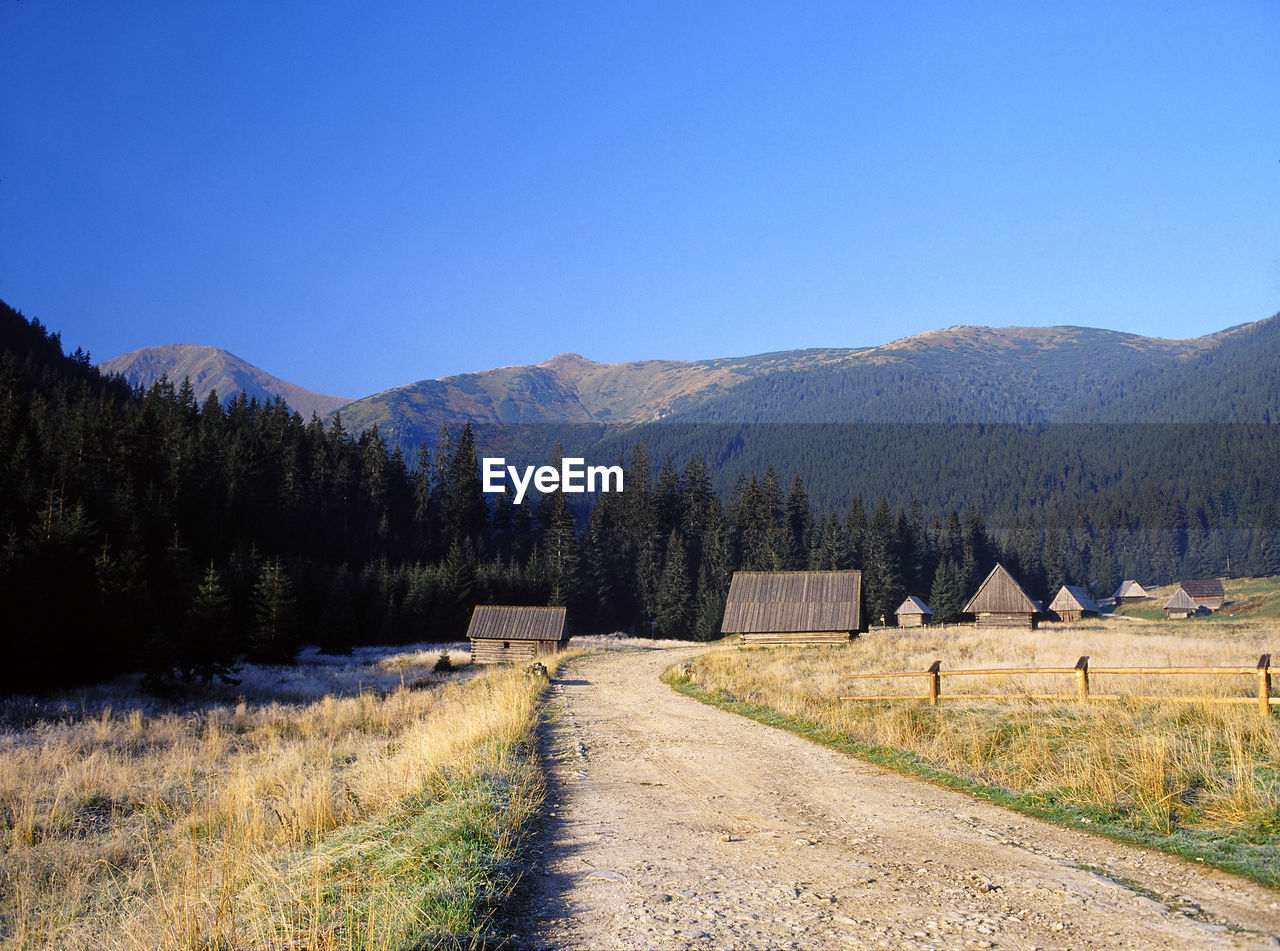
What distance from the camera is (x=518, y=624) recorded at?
5566 cm

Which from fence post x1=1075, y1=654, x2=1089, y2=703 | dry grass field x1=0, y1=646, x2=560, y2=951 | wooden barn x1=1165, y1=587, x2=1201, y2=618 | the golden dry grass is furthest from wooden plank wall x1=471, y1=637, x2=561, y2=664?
wooden barn x1=1165, y1=587, x2=1201, y2=618

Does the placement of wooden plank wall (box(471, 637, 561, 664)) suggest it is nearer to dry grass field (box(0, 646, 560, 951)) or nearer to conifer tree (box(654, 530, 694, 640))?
dry grass field (box(0, 646, 560, 951))

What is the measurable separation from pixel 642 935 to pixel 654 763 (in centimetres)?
855

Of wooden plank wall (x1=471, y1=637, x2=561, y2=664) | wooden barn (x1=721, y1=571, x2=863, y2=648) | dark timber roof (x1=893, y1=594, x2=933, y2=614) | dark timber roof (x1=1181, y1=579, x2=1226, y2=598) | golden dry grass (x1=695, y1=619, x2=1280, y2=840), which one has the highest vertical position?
golden dry grass (x1=695, y1=619, x2=1280, y2=840)

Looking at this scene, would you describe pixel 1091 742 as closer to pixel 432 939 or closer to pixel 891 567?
pixel 432 939

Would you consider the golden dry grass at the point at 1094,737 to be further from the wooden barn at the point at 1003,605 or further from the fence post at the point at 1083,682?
the wooden barn at the point at 1003,605

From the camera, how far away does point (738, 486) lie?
113 meters

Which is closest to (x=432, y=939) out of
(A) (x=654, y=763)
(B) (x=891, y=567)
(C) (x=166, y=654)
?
(A) (x=654, y=763)

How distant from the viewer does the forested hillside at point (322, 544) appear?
4088 cm

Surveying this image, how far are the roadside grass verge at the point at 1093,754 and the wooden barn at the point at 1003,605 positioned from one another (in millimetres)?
41596

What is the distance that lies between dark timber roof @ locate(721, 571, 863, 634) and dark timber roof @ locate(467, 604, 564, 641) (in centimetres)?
1235

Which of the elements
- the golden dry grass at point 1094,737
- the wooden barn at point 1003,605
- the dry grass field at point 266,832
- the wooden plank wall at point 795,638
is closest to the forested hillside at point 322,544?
the dry grass field at point 266,832

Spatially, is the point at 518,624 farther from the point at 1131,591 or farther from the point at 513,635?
the point at 1131,591

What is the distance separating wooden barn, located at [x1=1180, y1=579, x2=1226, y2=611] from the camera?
10975cm
